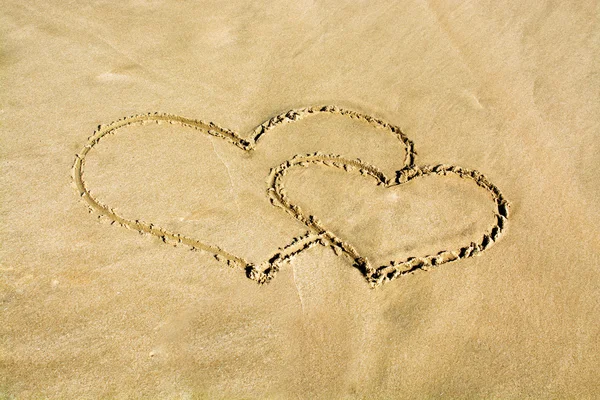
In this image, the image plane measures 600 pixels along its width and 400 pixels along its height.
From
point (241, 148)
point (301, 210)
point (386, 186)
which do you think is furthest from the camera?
point (241, 148)

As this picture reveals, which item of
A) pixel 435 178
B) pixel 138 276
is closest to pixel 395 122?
pixel 435 178

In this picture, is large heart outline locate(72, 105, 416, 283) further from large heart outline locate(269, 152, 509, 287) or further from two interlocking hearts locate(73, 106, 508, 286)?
large heart outline locate(269, 152, 509, 287)

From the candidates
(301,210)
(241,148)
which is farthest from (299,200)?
(241,148)

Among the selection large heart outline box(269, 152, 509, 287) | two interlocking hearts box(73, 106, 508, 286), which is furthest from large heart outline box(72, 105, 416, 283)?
large heart outline box(269, 152, 509, 287)

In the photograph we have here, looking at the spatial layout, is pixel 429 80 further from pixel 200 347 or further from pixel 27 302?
pixel 27 302

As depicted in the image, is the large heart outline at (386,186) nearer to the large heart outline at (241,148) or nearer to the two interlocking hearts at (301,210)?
the two interlocking hearts at (301,210)

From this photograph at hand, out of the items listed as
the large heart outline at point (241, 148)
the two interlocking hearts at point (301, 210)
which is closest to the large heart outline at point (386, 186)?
the two interlocking hearts at point (301, 210)

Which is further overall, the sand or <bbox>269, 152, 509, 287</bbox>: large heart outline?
<bbox>269, 152, 509, 287</bbox>: large heart outline

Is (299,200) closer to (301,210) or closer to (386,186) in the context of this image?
(301,210)
